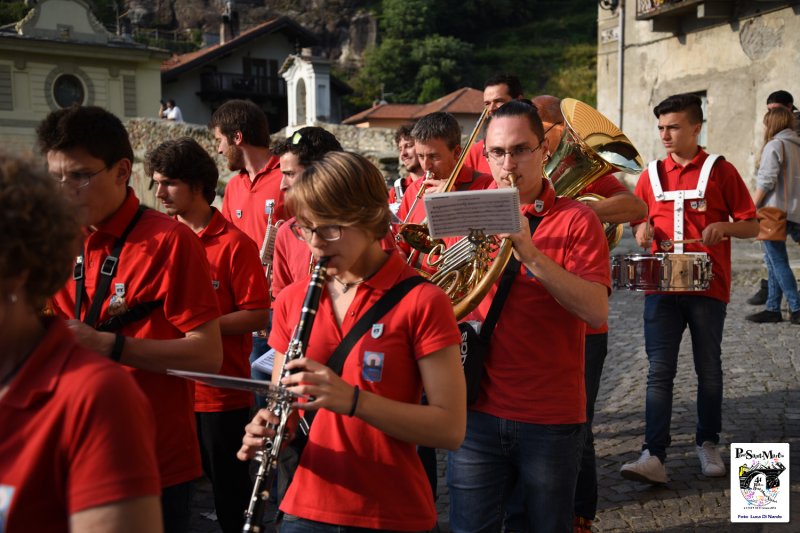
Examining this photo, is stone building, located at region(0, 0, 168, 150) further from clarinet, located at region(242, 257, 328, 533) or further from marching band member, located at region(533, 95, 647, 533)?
clarinet, located at region(242, 257, 328, 533)

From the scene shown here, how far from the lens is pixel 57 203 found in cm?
149

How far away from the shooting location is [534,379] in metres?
3.00

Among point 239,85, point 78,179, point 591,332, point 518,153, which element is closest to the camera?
point 78,179

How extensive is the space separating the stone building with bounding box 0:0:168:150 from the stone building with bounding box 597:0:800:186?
2848 centimetres

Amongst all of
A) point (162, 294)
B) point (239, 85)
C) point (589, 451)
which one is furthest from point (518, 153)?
point (239, 85)

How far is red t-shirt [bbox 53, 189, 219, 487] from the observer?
106 inches

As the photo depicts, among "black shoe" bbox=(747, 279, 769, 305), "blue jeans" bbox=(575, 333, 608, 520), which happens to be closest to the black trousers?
"blue jeans" bbox=(575, 333, 608, 520)

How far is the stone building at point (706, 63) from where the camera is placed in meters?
15.9

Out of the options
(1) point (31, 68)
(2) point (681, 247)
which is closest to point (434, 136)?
→ (2) point (681, 247)

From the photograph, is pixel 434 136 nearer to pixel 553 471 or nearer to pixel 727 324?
pixel 553 471

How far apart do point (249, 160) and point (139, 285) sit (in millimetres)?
2752

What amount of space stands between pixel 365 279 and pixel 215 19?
248ft

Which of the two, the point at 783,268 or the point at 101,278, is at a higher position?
the point at 101,278

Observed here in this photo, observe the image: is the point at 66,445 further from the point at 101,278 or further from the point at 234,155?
the point at 234,155
